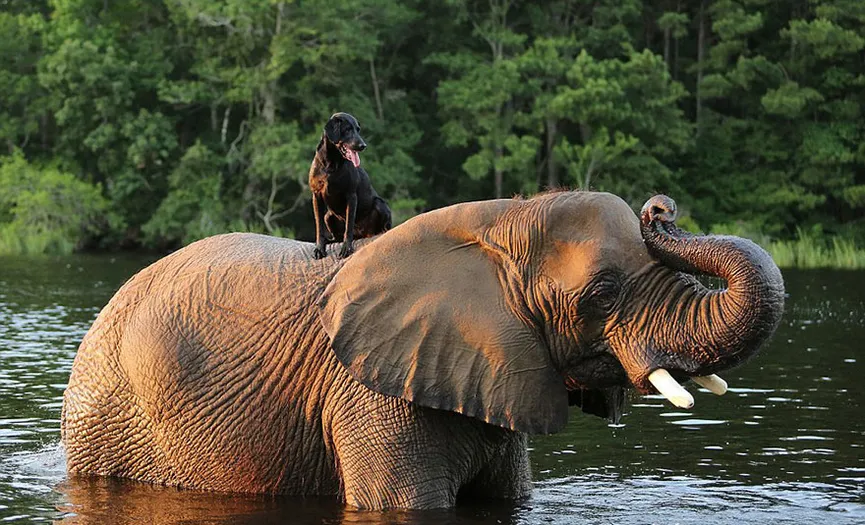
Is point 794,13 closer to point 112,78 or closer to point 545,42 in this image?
point 545,42

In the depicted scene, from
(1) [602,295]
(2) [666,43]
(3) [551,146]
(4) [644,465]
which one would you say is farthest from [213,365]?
(2) [666,43]

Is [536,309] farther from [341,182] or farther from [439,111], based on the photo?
[439,111]

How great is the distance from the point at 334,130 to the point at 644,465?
3.30 meters

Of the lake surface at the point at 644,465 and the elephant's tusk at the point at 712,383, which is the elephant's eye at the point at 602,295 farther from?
the lake surface at the point at 644,465

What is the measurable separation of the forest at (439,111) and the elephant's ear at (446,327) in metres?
36.6

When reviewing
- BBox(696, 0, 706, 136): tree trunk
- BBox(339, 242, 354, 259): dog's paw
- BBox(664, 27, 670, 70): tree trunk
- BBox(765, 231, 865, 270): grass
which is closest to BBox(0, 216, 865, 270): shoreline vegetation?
BBox(765, 231, 865, 270): grass

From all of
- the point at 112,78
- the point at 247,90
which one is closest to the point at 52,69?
the point at 112,78

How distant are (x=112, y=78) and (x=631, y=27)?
17.5m

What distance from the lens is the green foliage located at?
47281 mm

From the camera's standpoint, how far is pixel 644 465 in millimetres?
10344

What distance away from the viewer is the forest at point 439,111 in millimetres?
46250

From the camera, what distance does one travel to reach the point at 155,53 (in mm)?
51969

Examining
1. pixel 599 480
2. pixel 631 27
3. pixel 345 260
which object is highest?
pixel 631 27

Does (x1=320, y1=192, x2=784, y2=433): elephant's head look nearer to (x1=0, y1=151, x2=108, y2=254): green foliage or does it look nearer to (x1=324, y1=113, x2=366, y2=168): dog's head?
(x1=324, y1=113, x2=366, y2=168): dog's head
